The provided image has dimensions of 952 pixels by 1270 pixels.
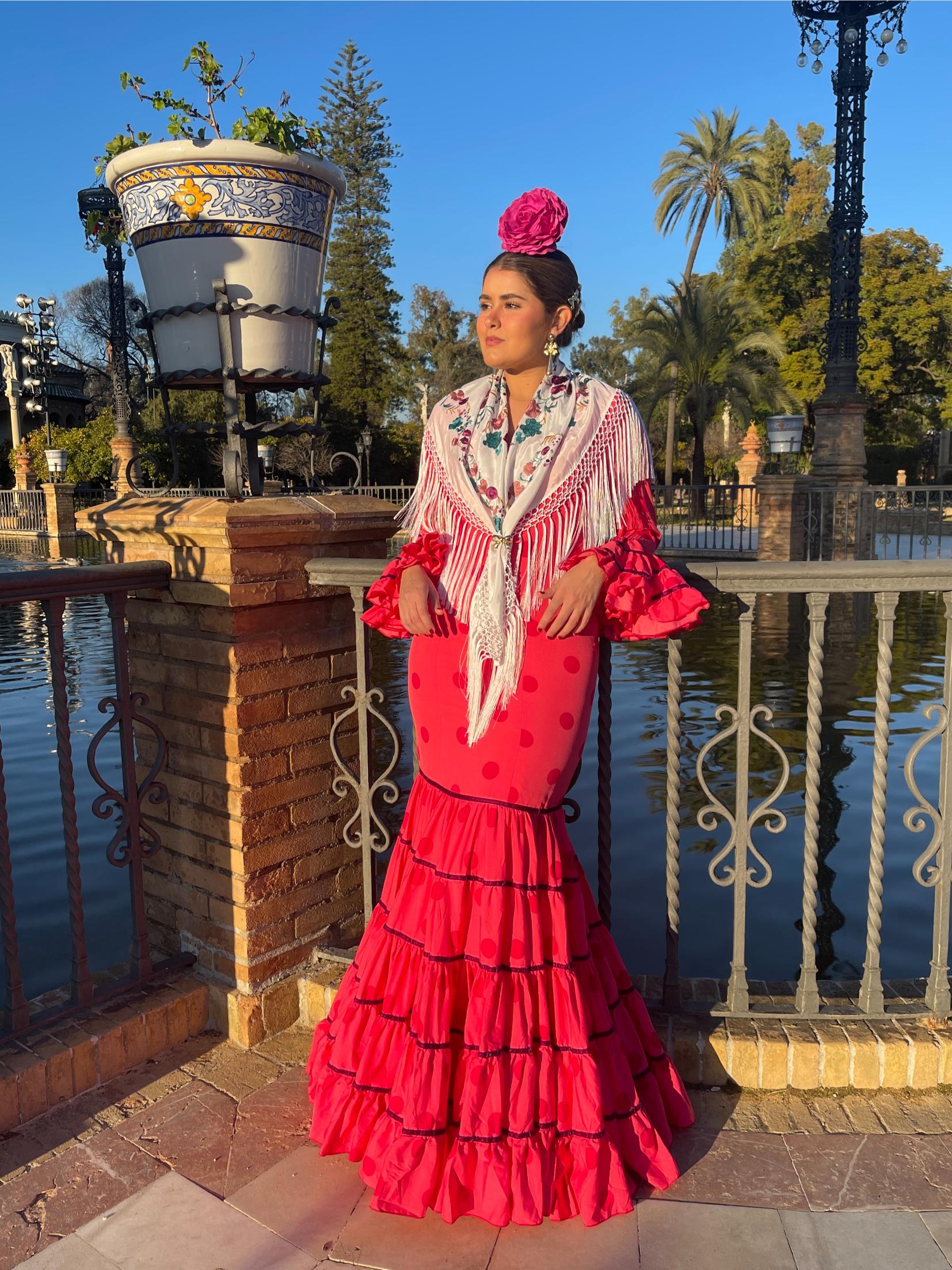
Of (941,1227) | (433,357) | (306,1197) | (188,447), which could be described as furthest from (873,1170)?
(433,357)

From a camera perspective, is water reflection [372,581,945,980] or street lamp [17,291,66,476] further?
street lamp [17,291,66,476]

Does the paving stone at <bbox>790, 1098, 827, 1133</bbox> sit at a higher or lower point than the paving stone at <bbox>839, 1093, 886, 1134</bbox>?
lower

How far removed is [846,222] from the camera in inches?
593

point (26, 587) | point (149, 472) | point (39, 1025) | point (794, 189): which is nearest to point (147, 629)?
point (26, 587)

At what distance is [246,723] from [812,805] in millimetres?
1331

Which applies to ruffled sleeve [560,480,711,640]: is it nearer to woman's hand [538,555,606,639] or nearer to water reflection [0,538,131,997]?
woman's hand [538,555,606,639]

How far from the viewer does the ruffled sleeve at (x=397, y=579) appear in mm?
1895

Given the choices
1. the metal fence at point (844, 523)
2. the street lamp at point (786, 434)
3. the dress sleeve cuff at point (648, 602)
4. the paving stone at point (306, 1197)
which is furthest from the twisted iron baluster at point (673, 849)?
the street lamp at point (786, 434)

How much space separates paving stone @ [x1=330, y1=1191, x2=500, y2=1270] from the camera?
158 centimetres

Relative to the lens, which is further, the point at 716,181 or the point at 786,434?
the point at 716,181

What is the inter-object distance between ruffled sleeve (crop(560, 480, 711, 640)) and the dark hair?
0.49m

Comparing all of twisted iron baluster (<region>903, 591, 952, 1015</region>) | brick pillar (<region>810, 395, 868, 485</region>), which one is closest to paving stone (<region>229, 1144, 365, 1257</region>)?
twisted iron baluster (<region>903, 591, 952, 1015</region>)

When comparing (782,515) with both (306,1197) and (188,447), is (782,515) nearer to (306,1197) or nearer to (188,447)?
(306,1197)

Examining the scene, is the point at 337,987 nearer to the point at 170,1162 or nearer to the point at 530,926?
the point at 170,1162
